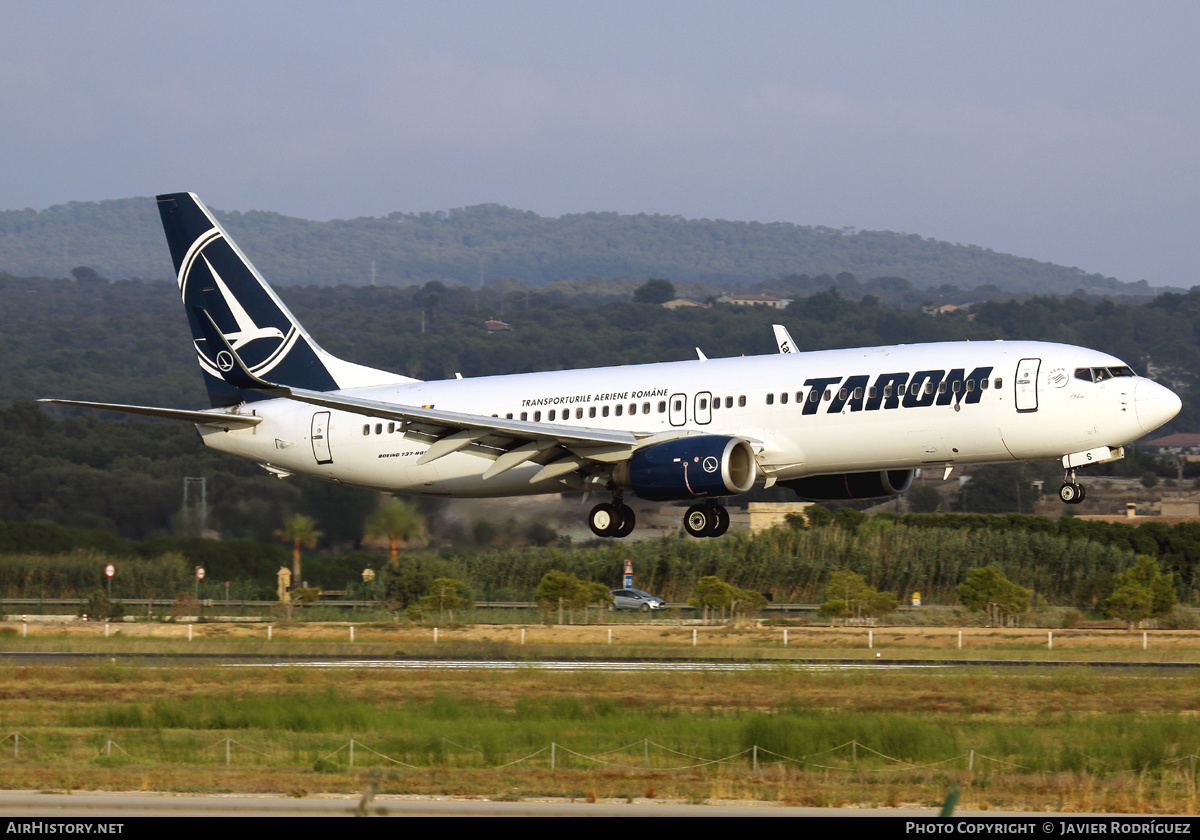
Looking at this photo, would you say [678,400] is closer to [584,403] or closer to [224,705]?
[584,403]

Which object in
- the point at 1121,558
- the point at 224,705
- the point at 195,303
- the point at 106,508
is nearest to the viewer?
the point at 224,705

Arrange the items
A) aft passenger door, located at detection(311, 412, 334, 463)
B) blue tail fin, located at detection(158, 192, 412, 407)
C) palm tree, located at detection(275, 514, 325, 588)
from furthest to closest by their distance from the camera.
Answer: palm tree, located at detection(275, 514, 325, 588)
blue tail fin, located at detection(158, 192, 412, 407)
aft passenger door, located at detection(311, 412, 334, 463)

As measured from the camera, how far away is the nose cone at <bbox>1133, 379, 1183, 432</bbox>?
3350cm

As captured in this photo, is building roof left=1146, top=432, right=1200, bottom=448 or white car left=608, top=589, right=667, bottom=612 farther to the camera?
building roof left=1146, top=432, right=1200, bottom=448

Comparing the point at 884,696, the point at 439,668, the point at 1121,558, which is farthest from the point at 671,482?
the point at 1121,558

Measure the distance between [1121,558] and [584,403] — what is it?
48.0 meters

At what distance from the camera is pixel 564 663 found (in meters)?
43.2

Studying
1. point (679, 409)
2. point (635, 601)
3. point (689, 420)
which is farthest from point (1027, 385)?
point (635, 601)

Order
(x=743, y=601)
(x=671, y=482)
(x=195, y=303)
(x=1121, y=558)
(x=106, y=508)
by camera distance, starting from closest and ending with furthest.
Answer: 1. (x=671, y=482)
2. (x=195, y=303)
3. (x=106, y=508)
4. (x=743, y=601)
5. (x=1121, y=558)

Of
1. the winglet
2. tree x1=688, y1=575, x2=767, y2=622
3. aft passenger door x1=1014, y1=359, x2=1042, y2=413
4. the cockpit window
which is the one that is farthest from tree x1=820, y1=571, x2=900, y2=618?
the cockpit window

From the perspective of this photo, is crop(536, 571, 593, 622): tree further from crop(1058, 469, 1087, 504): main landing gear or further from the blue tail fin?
crop(1058, 469, 1087, 504): main landing gear

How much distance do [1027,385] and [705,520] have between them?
888cm

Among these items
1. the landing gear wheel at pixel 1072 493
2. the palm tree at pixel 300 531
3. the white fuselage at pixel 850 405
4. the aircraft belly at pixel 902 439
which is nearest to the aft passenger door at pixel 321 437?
the white fuselage at pixel 850 405

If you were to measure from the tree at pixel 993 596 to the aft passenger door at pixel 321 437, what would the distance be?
32.8 m
